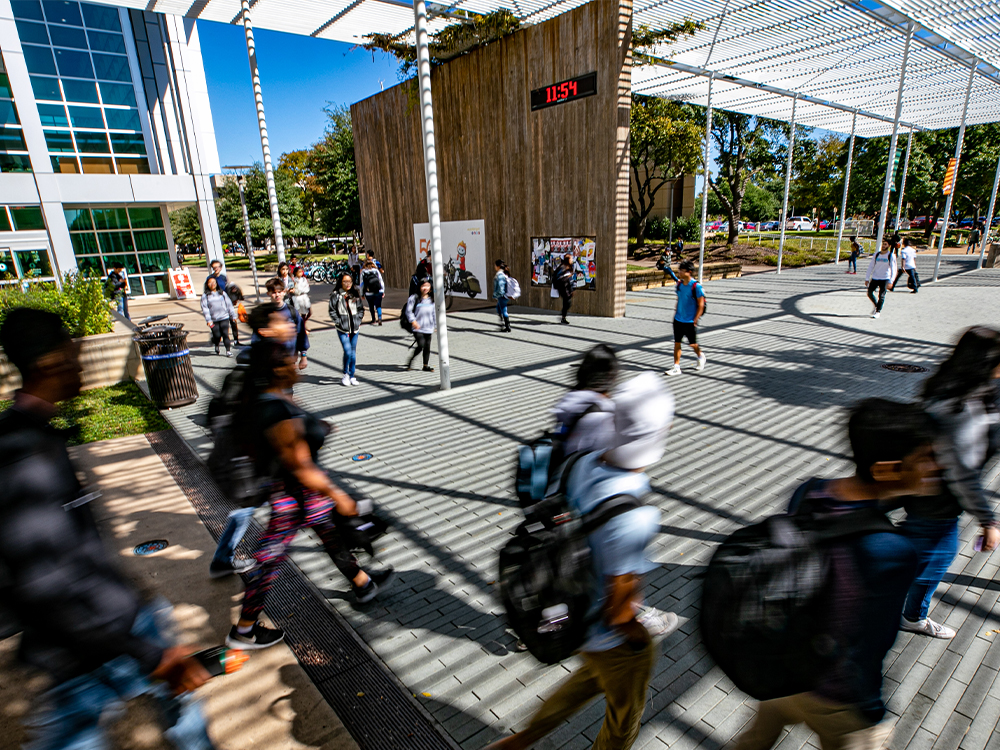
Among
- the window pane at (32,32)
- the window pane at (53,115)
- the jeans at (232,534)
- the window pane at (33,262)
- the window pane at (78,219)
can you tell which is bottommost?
the jeans at (232,534)

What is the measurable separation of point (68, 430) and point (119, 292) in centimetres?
1640

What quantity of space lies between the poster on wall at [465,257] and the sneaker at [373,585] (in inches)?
610

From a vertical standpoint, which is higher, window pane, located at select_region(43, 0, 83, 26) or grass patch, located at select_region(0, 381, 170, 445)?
window pane, located at select_region(43, 0, 83, 26)

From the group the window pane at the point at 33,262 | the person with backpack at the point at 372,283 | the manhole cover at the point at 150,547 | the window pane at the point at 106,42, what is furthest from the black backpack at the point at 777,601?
the window pane at the point at 106,42

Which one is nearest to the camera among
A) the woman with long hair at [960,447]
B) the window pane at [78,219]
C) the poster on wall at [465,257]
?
the woman with long hair at [960,447]

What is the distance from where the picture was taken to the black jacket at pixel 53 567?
182 centimetres

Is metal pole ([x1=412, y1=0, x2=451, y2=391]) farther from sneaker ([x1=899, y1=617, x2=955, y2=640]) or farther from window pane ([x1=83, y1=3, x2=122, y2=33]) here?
window pane ([x1=83, y1=3, x2=122, y2=33])

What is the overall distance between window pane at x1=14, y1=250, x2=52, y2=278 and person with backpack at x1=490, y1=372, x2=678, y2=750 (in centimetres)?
2515

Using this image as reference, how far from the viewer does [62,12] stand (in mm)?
20875

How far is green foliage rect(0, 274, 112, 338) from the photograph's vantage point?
9695 mm

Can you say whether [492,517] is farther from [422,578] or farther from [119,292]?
[119,292]

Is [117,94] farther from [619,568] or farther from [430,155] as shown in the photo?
[619,568]

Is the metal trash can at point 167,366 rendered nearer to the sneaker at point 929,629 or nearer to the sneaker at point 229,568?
the sneaker at point 229,568

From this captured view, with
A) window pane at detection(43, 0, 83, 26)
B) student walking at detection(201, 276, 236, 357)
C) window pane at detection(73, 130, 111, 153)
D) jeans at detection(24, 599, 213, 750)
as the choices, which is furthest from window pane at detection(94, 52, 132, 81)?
jeans at detection(24, 599, 213, 750)
